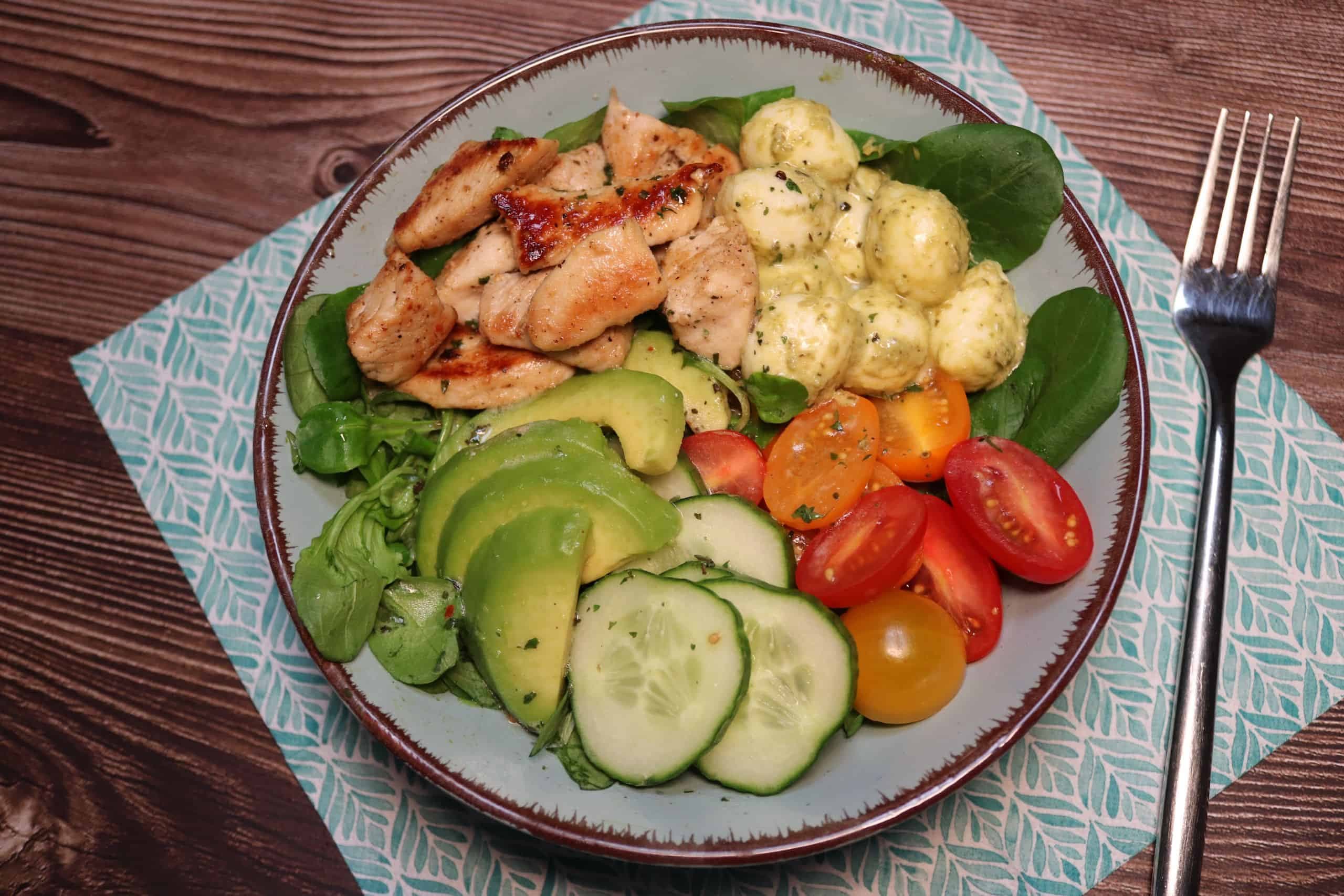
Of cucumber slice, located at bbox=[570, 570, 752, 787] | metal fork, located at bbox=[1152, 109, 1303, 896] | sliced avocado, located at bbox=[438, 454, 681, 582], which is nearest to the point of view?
cucumber slice, located at bbox=[570, 570, 752, 787]

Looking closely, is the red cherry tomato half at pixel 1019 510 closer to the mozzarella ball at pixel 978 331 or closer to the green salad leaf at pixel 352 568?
the mozzarella ball at pixel 978 331

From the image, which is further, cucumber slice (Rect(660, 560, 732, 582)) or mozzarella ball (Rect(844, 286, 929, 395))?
mozzarella ball (Rect(844, 286, 929, 395))

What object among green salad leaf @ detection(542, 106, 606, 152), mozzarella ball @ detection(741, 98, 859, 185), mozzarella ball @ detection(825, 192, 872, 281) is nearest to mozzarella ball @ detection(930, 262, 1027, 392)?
mozzarella ball @ detection(825, 192, 872, 281)

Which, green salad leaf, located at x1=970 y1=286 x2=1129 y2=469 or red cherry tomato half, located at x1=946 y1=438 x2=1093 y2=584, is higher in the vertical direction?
green salad leaf, located at x1=970 y1=286 x2=1129 y2=469

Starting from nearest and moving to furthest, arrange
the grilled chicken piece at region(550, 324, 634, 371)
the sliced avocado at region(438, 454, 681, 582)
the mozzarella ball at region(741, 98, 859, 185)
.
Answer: the sliced avocado at region(438, 454, 681, 582) → the grilled chicken piece at region(550, 324, 634, 371) → the mozzarella ball at region(741, 98, 859, 185)

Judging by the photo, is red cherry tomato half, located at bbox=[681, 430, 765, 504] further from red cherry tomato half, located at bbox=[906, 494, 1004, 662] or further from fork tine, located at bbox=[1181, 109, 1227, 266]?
fork tine, located at bbox=[1181, 109, 1227, 266]

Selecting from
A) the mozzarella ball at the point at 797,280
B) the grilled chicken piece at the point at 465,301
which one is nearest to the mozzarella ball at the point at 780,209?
the mozzarella ball at the point at 797,280

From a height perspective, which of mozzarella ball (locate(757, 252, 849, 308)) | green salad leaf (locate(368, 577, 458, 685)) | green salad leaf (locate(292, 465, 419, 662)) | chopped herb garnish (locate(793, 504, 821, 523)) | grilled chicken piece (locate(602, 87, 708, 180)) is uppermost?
grilled chicken piece (locate(602, 87, 708, 180))
